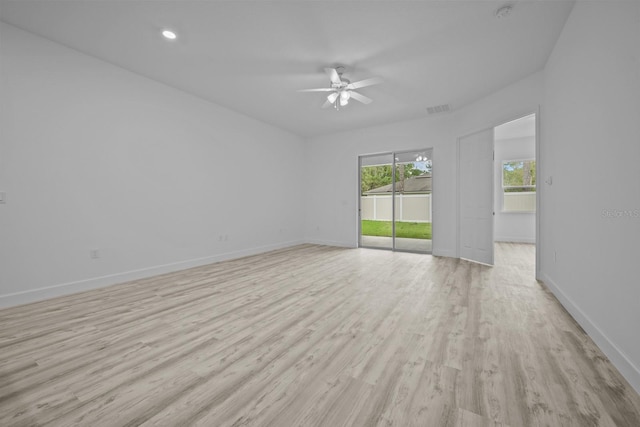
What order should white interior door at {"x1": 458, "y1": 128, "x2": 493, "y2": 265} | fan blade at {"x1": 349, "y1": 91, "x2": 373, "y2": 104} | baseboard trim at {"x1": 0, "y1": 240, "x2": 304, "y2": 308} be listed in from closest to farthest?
baseboard trim at {"x1": 0, "y1": 240, "x2": 304, "y2": 308} < fan blade at {"x1": 349, "y1": 91, "x2": 373, "y2": 104} < white interior door at {"x1": 458, "y1": 128, "x2": 493, "y2": 265}

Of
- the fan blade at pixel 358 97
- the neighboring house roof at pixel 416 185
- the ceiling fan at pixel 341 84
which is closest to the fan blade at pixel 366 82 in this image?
the ceiling fan at pixel 341 84

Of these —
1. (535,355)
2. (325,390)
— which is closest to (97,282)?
(325,390)

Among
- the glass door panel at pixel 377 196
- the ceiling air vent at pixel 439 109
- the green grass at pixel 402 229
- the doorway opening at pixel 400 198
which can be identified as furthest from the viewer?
the glass door panel at pixel 377 196

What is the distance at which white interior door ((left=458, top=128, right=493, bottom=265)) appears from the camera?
4.47m

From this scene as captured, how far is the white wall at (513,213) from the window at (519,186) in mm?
103

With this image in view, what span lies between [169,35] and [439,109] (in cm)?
458

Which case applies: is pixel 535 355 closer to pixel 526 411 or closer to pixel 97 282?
pixel 526 411

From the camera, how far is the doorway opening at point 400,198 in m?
6.31

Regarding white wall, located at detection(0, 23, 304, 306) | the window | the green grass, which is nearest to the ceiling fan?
white wall, located at detection(0, 23, 304, 306)

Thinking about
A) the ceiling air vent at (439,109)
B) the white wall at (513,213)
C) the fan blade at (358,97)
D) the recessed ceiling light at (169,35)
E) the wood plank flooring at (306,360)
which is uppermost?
the ceiling air vent at (439,109)

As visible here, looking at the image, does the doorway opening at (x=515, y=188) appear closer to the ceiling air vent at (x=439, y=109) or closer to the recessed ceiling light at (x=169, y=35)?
the ceiling air vent at (x=439, y=109)

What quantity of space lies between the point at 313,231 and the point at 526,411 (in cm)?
596

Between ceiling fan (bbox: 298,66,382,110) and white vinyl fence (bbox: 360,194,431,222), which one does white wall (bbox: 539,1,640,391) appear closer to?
ceiling fan (bbox: 298,66,382,110)

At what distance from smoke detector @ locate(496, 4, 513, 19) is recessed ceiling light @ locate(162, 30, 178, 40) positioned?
3.36 metres
